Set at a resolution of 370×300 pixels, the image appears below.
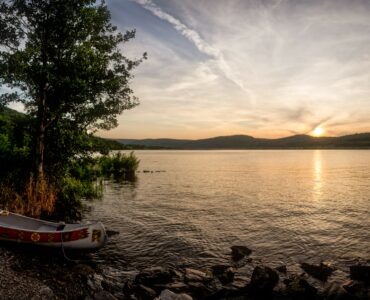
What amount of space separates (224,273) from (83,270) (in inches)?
254

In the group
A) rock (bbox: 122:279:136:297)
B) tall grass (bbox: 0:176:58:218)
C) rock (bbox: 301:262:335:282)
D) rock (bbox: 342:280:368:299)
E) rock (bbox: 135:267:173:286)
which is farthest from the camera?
tall grass (bbox: 0:176:58:218)

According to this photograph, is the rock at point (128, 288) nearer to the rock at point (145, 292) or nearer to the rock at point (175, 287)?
the rock at point (145, 292)

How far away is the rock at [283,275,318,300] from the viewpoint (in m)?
13.0

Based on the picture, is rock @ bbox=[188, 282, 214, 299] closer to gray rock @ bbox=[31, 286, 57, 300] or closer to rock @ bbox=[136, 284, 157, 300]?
rock @ bbox=[136, 284, 157, 300]

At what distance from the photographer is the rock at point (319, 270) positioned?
49.9ft

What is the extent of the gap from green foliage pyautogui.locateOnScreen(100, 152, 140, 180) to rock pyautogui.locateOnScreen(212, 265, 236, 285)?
154ft

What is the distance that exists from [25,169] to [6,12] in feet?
36.1

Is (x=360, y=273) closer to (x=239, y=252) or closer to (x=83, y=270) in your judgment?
(x=239, y=252)

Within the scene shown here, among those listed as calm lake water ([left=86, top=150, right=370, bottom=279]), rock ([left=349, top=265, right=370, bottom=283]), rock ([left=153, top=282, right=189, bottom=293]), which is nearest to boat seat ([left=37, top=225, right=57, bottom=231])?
calm lake water ([left=86, top=150, right=370, bottom=279])

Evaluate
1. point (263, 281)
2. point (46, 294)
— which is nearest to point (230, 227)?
point (263, 281)

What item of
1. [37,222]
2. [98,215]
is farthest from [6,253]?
[98,215]

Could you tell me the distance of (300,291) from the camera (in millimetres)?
13125

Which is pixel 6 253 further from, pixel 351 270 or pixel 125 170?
pixel 125 170

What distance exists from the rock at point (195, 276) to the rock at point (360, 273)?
272 inches
